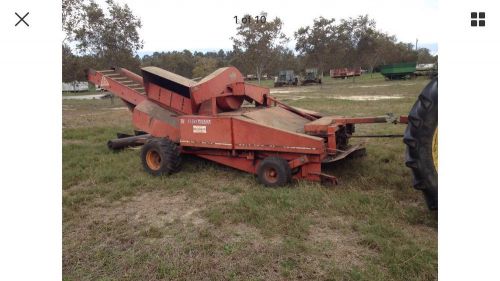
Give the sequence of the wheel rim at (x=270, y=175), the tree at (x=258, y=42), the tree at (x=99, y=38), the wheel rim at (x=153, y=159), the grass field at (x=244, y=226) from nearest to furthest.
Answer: the grass field at (x=244, y=226), the wheel rim at (x=270, y=175), the wheel rim at (x=153, y=159), the tree at (x=99, y=38), the tree at (x=258, y=42)

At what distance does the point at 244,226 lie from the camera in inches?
161

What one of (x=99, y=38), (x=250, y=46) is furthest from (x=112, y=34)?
(x=250, y=46)

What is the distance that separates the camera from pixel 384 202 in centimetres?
444

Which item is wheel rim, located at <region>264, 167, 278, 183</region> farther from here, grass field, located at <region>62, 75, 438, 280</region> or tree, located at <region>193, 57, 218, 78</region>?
tree, located at <region>193, 57, 218, 78</region>

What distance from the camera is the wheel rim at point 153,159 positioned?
240 inches

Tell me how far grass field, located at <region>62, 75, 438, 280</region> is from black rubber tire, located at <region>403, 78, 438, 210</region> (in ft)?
1.86

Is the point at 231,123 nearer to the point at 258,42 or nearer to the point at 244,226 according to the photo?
the point at 244,226

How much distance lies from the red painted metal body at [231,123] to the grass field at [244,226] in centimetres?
37

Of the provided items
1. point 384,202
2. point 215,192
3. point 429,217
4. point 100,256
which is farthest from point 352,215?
point 100,256

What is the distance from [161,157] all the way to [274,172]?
72.2 inches

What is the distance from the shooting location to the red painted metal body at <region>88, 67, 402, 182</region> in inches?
206

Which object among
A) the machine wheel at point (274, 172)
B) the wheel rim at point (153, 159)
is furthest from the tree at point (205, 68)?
the machine wheel at point (274, 172)

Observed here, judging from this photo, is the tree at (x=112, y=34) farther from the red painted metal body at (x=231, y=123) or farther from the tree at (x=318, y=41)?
the tree at (x=318, y=41)

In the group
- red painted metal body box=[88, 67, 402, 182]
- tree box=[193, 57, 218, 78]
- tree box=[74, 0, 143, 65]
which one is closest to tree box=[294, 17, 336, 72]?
tree box=[193, 57, 218, 78]
